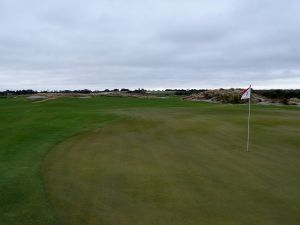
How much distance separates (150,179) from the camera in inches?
374

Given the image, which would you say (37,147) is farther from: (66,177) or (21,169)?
(66,177)

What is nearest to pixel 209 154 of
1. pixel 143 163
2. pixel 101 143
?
pixel 143 163

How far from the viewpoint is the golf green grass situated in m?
7.01

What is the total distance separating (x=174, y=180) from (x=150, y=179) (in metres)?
0.60

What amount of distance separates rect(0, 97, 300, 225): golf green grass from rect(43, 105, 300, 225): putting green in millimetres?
20

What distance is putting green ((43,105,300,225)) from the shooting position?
7.02 meters

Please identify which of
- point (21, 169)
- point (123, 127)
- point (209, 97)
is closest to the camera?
point (21, 169)

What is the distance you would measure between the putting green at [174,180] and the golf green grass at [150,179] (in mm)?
20

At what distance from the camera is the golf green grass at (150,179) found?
701 centimetres

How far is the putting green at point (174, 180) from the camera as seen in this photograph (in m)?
7.02

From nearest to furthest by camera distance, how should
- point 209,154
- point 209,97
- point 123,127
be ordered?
point 209,154 < point 123,127 < point 209,97

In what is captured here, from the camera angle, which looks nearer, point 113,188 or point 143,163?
point 113,188

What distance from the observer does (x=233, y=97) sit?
196ft

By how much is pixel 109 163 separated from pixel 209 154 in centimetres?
355
